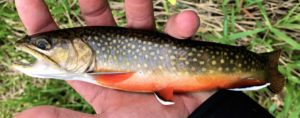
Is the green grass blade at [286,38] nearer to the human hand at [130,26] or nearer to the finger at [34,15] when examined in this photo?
the human hand at [130,26]

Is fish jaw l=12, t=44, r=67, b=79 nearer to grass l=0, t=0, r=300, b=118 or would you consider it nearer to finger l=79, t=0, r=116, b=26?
finger l=79, t=0, r=116, b=26

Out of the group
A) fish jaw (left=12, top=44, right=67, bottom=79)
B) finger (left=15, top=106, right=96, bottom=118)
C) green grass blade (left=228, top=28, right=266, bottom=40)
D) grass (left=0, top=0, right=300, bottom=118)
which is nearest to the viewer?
finger (left=15, top=106, right=96, bottom=118)

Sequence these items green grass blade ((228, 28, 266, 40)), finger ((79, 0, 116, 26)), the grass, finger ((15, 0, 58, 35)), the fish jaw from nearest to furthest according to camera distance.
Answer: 1. the fish jaw
2. finger ((15, 0, 58, 35))
3. finger ((79, 0, 116, 26))
4. green grass blade ((228, 28, 266, 40))
5. the grass

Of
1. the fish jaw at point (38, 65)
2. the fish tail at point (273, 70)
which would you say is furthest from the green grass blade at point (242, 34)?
the fish jaw at point (38, 65)

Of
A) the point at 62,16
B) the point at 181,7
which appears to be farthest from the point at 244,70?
the point at 62,16

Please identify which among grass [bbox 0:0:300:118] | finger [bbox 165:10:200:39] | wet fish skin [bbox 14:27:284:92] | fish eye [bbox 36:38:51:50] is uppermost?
finger [bbox 165:10:200:39]

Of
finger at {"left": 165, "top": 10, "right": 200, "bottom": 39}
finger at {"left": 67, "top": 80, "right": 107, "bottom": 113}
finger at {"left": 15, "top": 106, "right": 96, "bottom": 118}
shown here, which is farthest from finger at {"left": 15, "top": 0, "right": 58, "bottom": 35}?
finger at {"left": 165, "top": 10, "right": 200, "bottom": 39}

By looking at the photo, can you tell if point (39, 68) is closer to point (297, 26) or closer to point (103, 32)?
point (103, 32)

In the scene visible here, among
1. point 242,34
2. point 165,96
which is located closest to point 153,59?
point 165,96

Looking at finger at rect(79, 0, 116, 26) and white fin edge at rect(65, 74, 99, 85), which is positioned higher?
finger at rect(79, 0, 116, 26)
